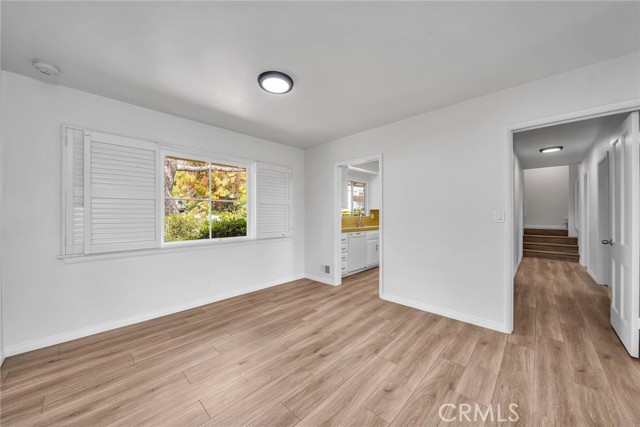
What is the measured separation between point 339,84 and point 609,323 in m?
3.88

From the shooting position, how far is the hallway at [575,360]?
4.89 ft

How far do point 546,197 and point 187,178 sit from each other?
10963 mm

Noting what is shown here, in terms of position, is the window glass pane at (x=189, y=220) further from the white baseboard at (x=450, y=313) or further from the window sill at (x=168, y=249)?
the white baseboard at (x=450, y=313)

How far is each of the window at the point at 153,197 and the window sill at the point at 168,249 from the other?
5cm

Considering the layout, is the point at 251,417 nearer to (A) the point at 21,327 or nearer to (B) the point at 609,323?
(A) the point at 21,327

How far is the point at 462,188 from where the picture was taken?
9.15 feet

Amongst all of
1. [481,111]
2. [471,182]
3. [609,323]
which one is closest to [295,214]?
[471,182]

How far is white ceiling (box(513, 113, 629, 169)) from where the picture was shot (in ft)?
10.6

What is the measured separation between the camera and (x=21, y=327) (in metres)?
2.17

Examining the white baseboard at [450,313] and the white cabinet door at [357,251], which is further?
the white cabinet door at [357,251]

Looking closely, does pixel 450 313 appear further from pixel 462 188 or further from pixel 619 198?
pixel 619 198

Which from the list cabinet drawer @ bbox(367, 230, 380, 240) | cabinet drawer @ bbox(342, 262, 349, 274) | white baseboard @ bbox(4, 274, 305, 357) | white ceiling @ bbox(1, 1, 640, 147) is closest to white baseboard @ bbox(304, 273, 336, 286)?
cabinet drawer @ bbox(342, 262, 349, 274)

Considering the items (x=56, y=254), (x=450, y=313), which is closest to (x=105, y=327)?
(x=56, y=254)

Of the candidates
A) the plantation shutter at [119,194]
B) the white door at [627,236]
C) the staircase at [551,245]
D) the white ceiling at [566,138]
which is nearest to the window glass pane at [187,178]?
the plantation shutter at [119,194]
